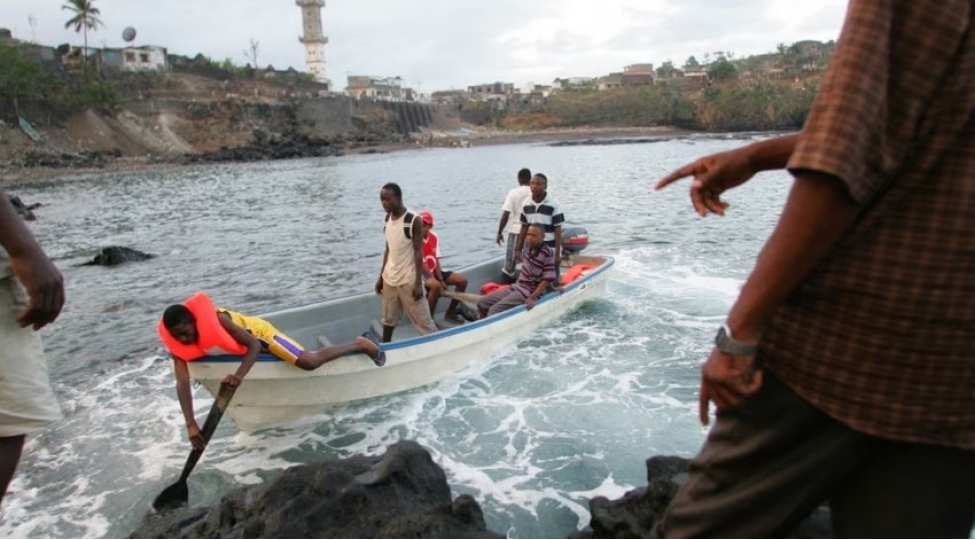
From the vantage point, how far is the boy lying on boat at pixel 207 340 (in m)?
5.57

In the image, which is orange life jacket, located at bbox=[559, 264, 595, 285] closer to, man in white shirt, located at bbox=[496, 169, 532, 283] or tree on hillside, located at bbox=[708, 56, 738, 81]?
man in white shirt, located at bbox=[496, 169, 532, 283]

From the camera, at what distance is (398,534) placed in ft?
12.7

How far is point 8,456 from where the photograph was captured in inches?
103

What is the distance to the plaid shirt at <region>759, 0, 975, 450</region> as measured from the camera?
1400mm

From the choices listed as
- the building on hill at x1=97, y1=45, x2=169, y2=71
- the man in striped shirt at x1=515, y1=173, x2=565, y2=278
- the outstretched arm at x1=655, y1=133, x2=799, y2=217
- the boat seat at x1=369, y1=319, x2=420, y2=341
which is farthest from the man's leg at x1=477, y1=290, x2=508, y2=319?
the building on hill at x1=97, y1=45, x2=169, y2=71

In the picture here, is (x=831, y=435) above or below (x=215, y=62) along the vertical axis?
below

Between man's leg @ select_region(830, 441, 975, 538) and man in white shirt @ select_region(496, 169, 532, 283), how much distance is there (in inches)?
350

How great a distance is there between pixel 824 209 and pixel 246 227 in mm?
25467

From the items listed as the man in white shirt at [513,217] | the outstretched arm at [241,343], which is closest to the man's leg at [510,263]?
the man in white shirt at [513,217]

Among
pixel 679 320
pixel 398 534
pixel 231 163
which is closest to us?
pixel 398 534

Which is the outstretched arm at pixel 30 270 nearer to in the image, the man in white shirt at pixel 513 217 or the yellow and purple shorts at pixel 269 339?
the yellow and purple shorts at pixel 269 339

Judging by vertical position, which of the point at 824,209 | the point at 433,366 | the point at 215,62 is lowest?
the point at 433,366

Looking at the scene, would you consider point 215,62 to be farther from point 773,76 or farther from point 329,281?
point 773,76

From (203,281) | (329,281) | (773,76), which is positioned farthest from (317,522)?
(773,76)
